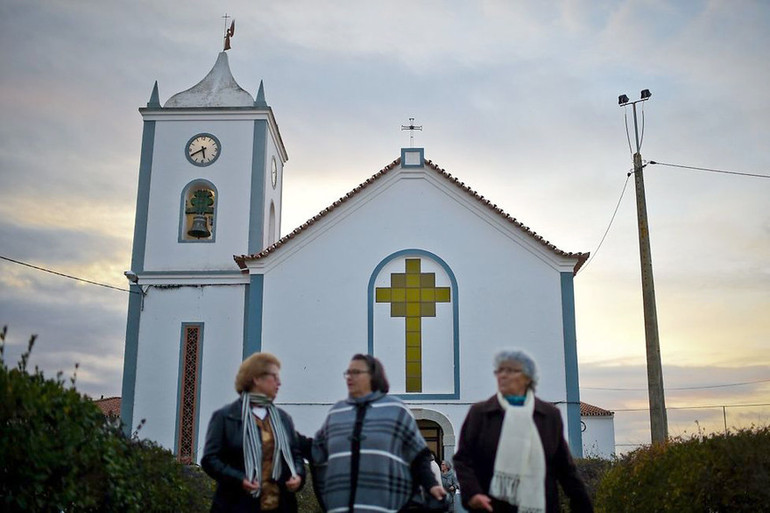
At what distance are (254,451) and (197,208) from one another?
57.3 ft

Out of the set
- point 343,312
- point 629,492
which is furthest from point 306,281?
point 629,492

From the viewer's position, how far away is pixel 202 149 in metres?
22.5

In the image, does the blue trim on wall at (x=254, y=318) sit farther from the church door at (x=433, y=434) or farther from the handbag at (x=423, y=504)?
the handbag at (x=423, y=504)

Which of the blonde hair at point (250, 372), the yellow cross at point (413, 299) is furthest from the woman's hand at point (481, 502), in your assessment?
the yellow cross at point (413, 299)

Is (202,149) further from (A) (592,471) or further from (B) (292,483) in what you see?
(B) (292,483)

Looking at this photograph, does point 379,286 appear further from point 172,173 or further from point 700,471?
point 700,471

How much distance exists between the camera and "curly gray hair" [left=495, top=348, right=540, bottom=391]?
211 inches

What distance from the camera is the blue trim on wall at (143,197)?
2164cm

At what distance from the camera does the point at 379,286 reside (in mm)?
19891

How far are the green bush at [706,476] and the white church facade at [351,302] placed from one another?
35.1 ft

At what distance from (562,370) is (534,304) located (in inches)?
66.2

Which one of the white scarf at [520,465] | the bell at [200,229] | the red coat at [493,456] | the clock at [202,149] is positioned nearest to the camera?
the white scarf at [520,465]

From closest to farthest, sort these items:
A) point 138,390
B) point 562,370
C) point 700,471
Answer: point 700,471
point 562,370
point 138,390

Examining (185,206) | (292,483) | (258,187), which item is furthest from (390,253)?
(292,483)
